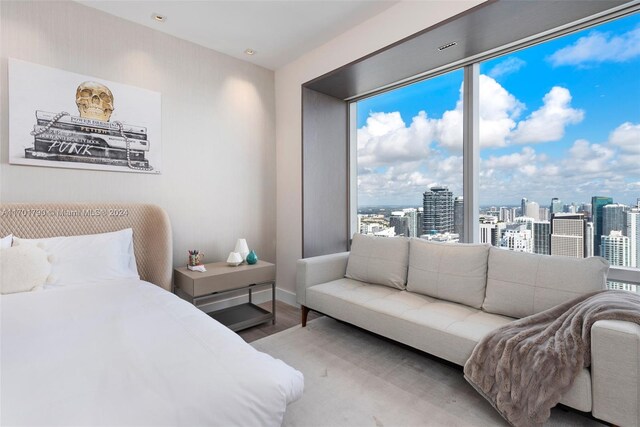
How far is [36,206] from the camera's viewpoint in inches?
90.4

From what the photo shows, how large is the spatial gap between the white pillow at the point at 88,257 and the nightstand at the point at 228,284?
0.44m

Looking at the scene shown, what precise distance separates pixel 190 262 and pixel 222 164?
3.65 feet

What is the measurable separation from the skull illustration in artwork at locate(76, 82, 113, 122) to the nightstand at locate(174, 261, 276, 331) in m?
1.52

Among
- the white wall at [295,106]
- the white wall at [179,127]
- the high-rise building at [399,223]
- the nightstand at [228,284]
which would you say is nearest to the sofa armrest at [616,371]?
the high-rise building at [399,223]

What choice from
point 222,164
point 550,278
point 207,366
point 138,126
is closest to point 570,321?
point 550,278

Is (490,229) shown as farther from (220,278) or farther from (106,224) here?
(106,224)

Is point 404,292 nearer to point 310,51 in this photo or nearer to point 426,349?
point 426,349

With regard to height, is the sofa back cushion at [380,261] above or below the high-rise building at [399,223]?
below

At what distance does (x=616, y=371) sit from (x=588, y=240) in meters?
1.25

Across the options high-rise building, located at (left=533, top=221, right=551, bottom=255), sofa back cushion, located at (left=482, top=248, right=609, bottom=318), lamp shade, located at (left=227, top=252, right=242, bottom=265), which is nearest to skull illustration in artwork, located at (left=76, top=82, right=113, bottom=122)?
lamp shade, located at (left=227, top=252, right=242, bottom=265)

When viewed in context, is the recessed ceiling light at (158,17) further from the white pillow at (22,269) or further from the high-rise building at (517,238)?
the high-rise building at (517,238)

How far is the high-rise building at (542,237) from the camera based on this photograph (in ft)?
8.01

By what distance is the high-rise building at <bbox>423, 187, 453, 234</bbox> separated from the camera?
296cm

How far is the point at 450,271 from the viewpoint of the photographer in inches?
93.6
